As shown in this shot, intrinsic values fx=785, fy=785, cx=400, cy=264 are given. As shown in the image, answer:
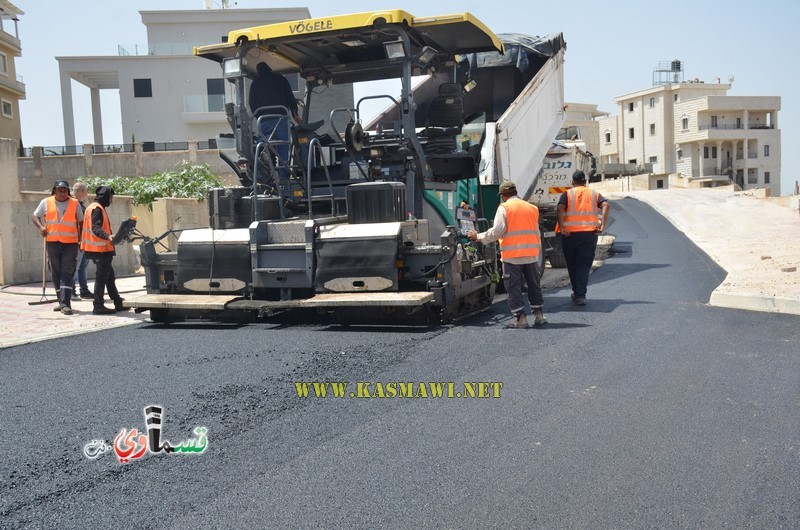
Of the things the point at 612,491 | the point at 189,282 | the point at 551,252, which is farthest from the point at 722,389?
the point at 551,252

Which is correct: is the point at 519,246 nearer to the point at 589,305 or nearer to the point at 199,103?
the point at 589,305

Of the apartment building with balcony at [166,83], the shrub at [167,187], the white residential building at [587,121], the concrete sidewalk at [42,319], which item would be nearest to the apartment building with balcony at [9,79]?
the apartment building with balcony at [166,83]

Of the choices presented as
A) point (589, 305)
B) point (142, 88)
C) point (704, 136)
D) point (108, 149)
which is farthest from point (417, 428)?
point (704, 136)

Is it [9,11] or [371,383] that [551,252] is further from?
[9,11]

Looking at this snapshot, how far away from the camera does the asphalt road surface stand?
3.04 meters

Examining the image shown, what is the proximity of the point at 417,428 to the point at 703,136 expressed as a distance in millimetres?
59623

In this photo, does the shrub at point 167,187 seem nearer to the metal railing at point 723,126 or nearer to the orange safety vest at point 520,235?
the orange safety vest at point 520,235

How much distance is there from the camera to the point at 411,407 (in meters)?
4.39

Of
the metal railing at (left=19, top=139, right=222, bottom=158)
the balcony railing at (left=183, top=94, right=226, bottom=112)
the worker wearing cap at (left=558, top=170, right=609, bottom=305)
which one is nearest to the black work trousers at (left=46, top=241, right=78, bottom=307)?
the worker wearing cap at (left=558, top=170, right=609, bottom=305)

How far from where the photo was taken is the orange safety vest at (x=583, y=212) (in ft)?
27.1

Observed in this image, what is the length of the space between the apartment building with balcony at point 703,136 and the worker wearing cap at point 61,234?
178ft

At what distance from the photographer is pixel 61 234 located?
8.64 m

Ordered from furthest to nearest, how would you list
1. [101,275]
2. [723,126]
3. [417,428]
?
[723,126] < [101,275] < [417,428]

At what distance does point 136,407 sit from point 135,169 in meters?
25.5
